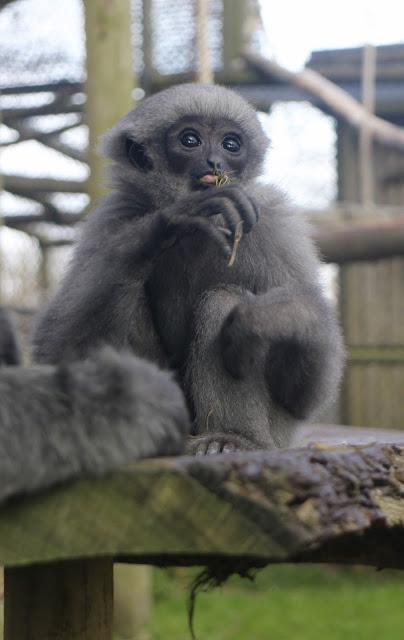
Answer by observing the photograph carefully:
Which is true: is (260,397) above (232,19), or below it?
below

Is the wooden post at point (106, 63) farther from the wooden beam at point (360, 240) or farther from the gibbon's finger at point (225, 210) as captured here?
the gibbon's finger at point (225, 210)

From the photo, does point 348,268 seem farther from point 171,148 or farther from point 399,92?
point 171,148

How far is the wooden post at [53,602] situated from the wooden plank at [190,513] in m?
0.80

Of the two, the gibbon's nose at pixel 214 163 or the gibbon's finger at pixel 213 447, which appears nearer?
the gibbon's finger at pixel 213 447

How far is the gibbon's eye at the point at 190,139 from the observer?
3.65m

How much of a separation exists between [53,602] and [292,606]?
16.5ft

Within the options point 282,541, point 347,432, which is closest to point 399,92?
point 347,432

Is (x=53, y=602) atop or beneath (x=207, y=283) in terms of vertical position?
beneath

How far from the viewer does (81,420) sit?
1.82 m

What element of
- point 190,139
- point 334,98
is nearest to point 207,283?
point 190,139

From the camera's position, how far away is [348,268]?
8.80 m

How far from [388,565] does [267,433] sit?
57 cm

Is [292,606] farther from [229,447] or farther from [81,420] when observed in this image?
[81,420]

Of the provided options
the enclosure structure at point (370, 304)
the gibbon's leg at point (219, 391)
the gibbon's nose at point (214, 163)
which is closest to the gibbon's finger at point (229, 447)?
the gibbon's leg at point (219, 391)
